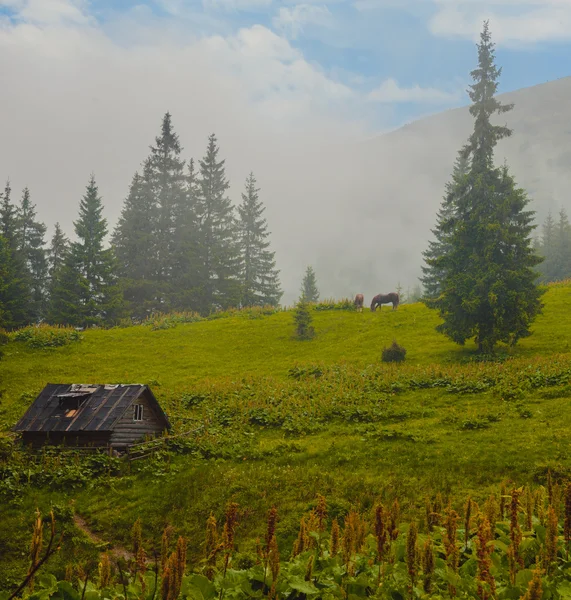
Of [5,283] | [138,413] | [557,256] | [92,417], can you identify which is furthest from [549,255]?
[92,417]

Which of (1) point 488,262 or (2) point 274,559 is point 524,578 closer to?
(2) point 274,559

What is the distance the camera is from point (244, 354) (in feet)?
121

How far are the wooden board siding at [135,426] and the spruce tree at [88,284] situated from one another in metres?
30.8

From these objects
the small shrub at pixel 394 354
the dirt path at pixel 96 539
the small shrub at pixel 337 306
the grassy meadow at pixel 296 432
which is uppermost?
the small shrub at pixel 337 306

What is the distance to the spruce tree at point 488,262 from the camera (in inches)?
1166

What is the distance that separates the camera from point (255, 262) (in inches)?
2793

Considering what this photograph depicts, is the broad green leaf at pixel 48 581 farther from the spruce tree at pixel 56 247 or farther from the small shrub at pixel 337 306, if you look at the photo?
the spruce tree at pixel 56 247

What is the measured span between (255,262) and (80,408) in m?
50.9

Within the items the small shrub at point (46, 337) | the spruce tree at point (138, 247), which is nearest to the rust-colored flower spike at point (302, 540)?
the small shrub at point (46, 337)

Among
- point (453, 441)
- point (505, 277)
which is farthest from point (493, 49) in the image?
point (453, 441)

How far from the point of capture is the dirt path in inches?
513

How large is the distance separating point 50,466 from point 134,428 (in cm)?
370

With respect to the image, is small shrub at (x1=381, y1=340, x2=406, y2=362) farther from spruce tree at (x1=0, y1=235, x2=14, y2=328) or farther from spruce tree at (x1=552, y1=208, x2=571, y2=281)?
spruce tree at (x1=552, y1=208, x2=571, y2=281)

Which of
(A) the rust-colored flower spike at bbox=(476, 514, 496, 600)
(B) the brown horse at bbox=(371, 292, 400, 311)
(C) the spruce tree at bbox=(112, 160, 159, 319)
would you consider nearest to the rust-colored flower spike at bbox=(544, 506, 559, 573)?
(A) the rust-colored flower spike at bbox=(476, 514, 496, 600)
